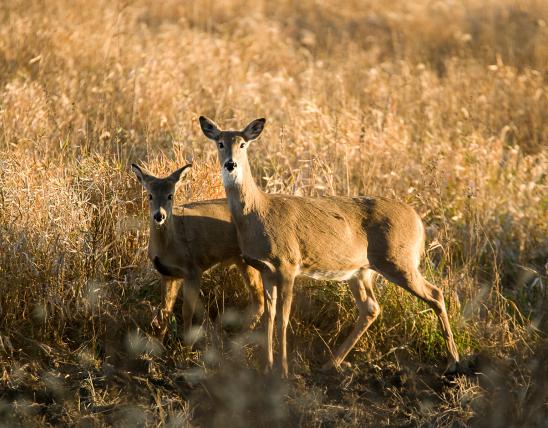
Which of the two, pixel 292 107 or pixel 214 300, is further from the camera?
pixel 292 107

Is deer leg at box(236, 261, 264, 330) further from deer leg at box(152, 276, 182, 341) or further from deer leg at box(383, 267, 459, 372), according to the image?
deer leg at box(383, 267, 459, 372)

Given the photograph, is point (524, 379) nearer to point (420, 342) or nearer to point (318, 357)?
point (420, 342)

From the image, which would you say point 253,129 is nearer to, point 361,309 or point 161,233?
point 161,233

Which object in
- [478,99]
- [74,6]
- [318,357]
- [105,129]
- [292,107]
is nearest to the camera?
[318,357]

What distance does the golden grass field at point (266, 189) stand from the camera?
762 centimetres

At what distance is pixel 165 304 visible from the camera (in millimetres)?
8266

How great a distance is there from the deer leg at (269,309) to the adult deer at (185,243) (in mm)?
442

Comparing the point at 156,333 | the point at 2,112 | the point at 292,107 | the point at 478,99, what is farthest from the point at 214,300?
the point at 478,99

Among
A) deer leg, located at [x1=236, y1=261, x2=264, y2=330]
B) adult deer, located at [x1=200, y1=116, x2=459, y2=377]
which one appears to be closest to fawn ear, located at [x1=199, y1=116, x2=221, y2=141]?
adult deer, located at [x1=200, y1=116, x2=459, y2=377]

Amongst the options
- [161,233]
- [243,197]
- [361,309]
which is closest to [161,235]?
[161,233]

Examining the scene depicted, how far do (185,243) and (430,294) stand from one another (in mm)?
2104

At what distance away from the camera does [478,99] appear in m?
14.6

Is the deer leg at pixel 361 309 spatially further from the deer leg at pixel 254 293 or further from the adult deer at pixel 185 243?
the adult deer at pixel 185 243

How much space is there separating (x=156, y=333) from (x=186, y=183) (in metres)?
1.83
